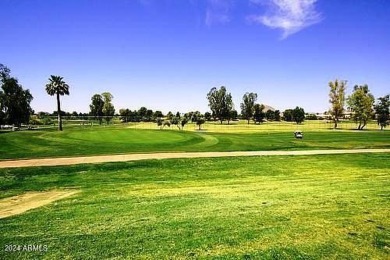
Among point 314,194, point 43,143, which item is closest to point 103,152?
point 43,143

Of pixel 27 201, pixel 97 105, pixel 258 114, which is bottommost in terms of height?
pixel 27 201

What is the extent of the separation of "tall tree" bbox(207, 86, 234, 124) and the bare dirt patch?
134 meters

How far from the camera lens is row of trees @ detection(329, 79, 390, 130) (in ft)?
327

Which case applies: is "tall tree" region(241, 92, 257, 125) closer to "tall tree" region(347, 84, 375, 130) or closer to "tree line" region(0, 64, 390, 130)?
"tree line" region(0, 64, 390, 130)

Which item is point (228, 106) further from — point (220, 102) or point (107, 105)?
point (107, 105)

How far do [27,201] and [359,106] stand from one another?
105 meters

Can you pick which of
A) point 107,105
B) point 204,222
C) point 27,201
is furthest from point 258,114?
point 204,222

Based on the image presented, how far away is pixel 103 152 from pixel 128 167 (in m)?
8.15

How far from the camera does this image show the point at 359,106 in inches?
3962

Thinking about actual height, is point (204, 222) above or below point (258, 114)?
below

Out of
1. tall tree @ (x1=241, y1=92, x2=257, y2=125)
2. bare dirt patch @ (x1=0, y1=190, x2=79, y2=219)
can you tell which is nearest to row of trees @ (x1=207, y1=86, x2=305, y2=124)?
tall tree @ (x1=241, y1=92, x2=257, y2=125)

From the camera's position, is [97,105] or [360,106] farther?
[97,105]

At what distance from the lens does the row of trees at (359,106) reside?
99812 mm

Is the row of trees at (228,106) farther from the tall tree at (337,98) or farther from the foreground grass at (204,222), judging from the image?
the foreground grass at (204,222)
